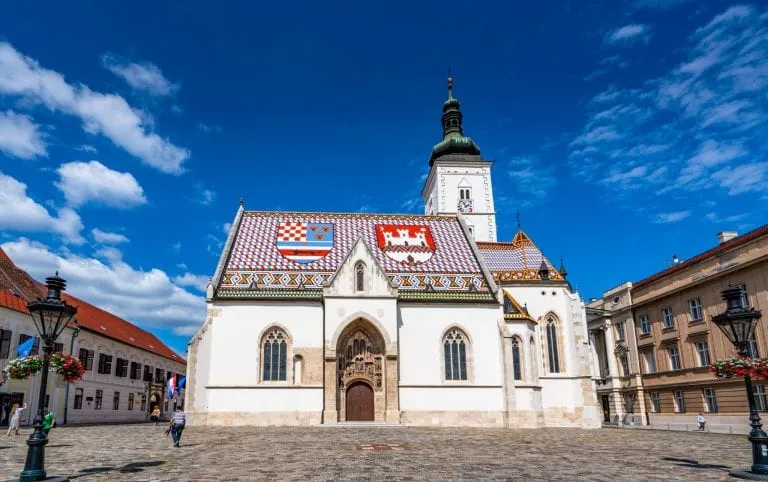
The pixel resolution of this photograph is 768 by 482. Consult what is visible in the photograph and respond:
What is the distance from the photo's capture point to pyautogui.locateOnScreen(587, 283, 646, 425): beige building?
149ft

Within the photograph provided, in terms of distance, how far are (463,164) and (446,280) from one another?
19.5 m

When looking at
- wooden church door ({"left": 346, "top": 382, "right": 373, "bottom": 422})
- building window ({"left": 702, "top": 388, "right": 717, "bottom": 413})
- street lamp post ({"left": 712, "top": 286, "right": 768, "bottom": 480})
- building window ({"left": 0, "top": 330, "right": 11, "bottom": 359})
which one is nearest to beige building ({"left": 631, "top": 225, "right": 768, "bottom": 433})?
building window ({"left": 702, "top": 388, "right": 717, "bottom": 413})

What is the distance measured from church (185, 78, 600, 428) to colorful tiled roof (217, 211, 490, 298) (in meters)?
0.12

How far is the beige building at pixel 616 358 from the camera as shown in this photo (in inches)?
1788

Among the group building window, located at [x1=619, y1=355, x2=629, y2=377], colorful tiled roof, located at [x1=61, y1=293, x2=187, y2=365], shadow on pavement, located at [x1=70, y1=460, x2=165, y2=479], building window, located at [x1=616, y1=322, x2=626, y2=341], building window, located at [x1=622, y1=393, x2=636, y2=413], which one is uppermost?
colorful tiled roof, located at [x1=61, y1=293, x2=187, y2=365]

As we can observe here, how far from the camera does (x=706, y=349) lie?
121ft

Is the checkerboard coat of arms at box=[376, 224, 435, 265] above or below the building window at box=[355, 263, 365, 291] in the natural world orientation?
above

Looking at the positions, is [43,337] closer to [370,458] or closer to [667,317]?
[370,458]

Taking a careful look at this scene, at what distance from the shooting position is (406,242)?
122 feet

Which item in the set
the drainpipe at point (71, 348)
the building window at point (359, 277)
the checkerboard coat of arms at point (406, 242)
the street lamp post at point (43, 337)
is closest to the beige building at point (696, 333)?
the checkerboard coat of arms at point (406, 242)

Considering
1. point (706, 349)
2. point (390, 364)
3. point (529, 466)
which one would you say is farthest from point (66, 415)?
point (706, 349)

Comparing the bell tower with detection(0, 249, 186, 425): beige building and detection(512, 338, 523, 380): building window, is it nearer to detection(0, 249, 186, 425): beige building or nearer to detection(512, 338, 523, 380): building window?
detection(512, 338, 523, 380): building window

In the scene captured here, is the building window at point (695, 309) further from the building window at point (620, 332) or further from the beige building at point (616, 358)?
the building window at point (620, 332)

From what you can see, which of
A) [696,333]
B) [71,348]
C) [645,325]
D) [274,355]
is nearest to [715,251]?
[696,333]
